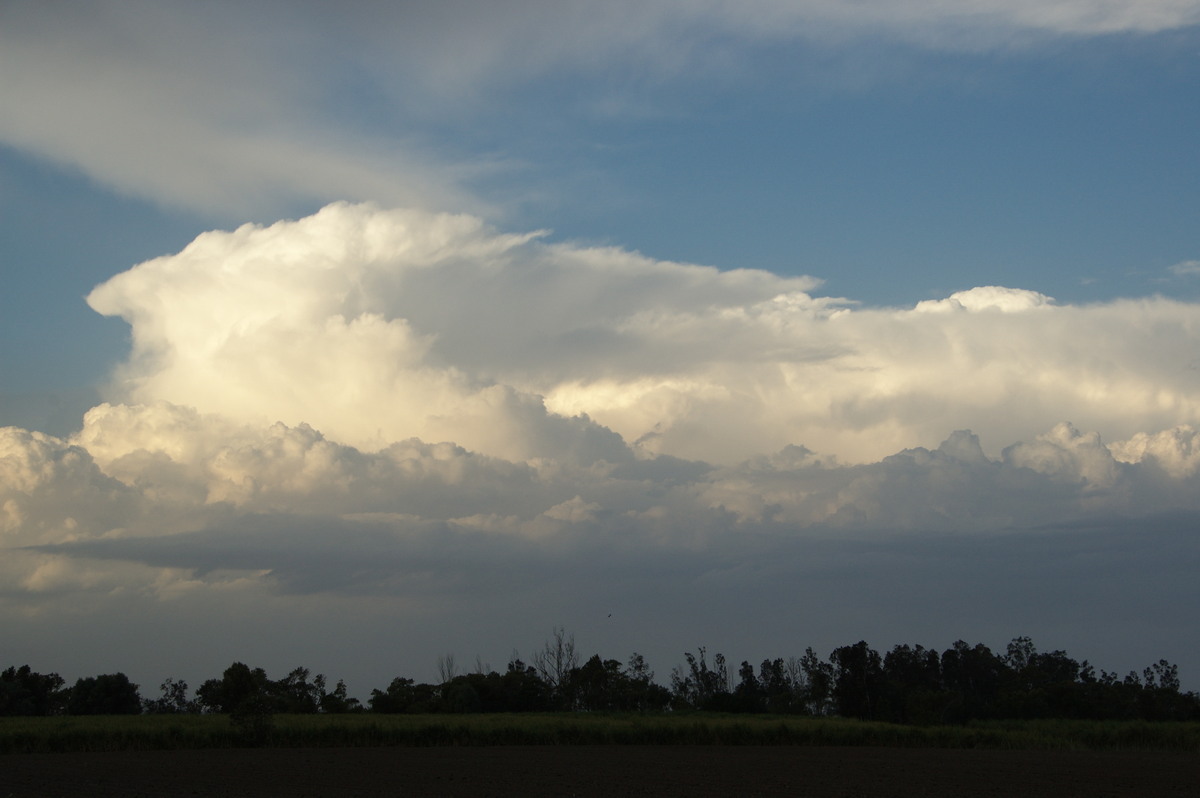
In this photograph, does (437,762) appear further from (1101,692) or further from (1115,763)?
(1101,692)

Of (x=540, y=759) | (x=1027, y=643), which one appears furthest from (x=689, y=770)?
(x=1027, y=643)

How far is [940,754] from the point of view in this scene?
51.9 metres

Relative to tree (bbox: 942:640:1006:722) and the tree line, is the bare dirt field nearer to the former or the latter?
the tree line

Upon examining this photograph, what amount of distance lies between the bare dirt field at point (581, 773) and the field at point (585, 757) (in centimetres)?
11

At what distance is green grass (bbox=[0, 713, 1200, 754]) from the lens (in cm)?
4919

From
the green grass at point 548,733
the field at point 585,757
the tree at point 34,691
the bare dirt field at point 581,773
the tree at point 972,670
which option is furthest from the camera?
the tree at point 972,670

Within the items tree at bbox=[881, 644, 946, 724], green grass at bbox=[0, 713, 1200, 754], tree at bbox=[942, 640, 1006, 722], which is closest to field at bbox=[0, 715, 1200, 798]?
green grass at bbox=[0, 713, 1200, 754]

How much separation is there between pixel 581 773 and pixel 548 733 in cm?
1993

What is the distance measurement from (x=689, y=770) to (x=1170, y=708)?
76.1 meters

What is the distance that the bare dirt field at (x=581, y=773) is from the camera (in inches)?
1233

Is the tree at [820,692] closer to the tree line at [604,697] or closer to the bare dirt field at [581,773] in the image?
the tree line at [604,697]

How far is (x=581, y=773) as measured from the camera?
3788 centimetres

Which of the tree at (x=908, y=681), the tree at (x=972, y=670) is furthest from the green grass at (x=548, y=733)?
the tree at (x=972, y=670)

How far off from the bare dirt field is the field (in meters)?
0.11
